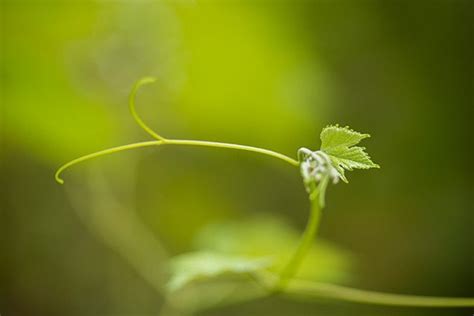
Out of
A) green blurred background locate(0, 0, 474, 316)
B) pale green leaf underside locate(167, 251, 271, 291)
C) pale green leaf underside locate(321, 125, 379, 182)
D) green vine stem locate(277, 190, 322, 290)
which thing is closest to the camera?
pale green leaf underside locate(321, 125, 379, 182)

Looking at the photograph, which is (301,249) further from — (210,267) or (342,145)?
(342,145)

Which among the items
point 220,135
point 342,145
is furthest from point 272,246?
point 342,145

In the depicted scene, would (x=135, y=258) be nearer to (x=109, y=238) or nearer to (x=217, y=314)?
Answer: (x=109, y=238)

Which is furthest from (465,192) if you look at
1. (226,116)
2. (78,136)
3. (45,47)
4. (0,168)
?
(0,168)

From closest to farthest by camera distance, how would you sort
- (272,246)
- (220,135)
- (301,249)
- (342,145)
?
(342,145) < (301,249) < (272,246) < (220,135)

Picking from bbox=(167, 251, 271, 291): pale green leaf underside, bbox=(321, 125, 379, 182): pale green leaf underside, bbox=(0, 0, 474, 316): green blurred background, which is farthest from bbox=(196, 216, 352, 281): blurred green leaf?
bbox=(321, 125, 379, 182): pale green leaf underside

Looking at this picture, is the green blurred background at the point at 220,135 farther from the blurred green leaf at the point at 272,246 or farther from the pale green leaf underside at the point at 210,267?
the pale green leaf underside at the point at 210,267

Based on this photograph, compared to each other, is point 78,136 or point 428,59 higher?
point 428,59

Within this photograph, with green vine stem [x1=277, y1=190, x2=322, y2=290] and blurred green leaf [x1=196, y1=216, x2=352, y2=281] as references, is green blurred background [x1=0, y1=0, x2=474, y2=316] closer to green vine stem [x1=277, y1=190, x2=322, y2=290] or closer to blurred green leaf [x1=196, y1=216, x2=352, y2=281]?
blurred green leaf [x1=196, y1=216, x2=352, y2=281]
